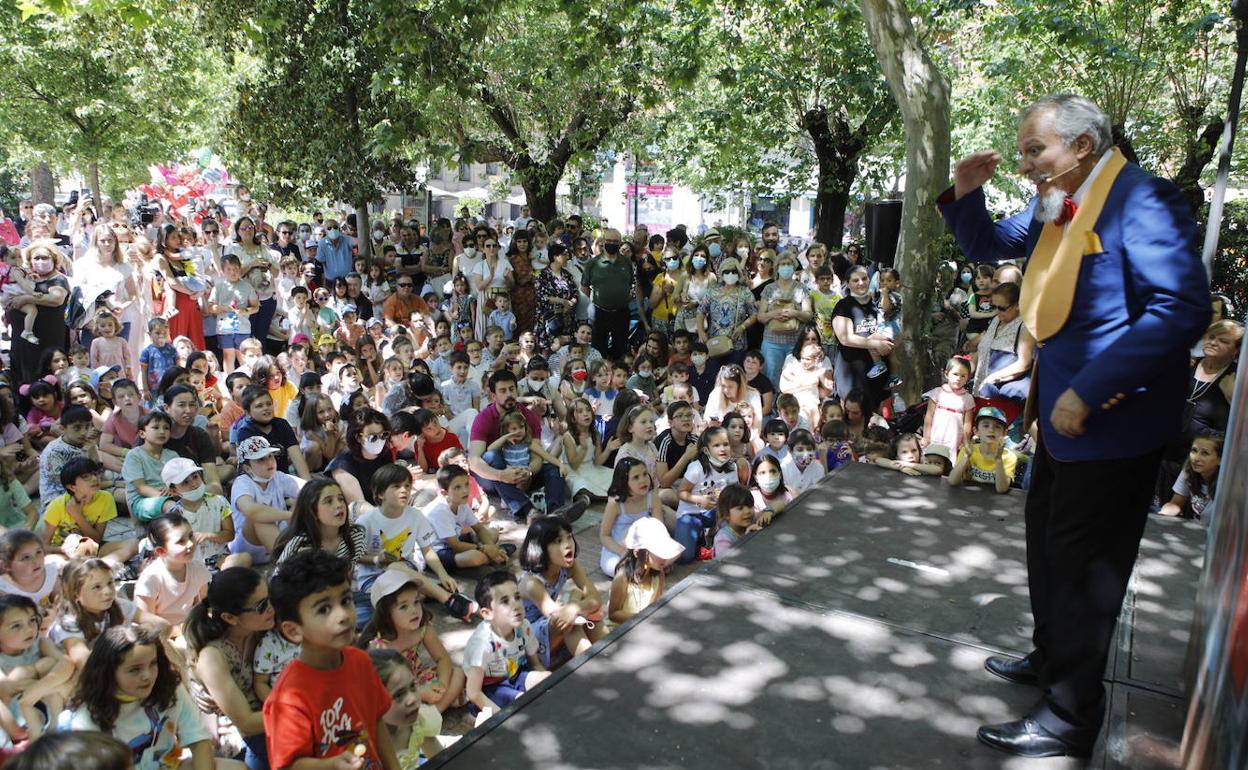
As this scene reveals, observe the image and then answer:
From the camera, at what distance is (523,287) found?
34.5ft

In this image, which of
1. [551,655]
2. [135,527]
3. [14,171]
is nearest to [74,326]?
[135,527]

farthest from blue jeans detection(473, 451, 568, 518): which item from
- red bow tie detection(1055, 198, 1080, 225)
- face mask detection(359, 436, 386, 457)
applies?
red bow tie detection(1055, 198, 1080, 225)

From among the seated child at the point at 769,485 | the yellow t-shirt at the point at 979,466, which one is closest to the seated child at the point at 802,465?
the seated child at the point at 769,485

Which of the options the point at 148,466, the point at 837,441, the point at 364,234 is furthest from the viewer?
the point at 364,234

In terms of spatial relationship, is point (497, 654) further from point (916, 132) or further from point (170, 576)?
point (916, 132)

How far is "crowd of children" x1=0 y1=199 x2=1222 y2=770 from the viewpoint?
335 cm

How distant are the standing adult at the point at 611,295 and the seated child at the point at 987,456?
4.79m

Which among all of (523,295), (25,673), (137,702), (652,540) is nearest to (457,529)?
(652,540)

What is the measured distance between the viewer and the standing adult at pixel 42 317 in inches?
327

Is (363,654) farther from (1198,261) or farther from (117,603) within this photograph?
(1198,261)

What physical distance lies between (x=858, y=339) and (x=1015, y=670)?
5590 millimetres

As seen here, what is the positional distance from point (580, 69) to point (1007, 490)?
5162mm

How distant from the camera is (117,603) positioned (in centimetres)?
407

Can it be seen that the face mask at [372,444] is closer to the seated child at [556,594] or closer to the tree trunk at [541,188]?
the seated child at [556,594]
